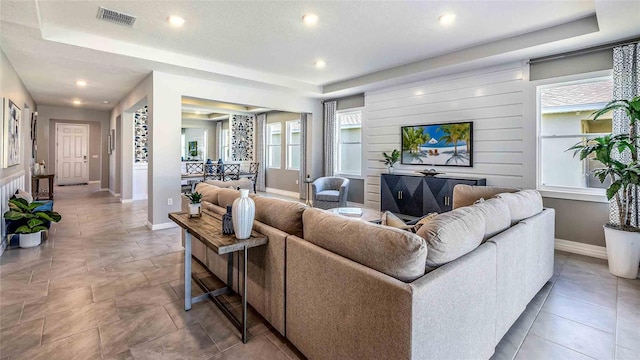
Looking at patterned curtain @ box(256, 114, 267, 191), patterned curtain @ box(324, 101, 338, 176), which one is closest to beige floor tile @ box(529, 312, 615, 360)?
patterned curtain @ box(324, 101, 338, 176)

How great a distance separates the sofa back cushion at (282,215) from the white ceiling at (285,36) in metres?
2.13

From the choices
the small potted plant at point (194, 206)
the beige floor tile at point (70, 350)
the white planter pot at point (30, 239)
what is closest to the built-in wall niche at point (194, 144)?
the white planter pot at point (30, 239)

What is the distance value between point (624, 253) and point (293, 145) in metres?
7.34

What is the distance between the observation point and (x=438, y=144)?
5.35 metres

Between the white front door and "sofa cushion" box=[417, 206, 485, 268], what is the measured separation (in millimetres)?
12875

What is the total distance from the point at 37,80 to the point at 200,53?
3.68 metres

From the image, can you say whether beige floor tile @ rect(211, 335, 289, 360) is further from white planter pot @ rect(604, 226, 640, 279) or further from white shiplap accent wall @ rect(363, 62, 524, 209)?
white shiplap accent wall @ rect(363, 62, 524, 209)

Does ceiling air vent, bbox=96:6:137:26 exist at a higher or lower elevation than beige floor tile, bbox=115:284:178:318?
higher

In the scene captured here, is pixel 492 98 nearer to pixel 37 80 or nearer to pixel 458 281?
pixel 458 281

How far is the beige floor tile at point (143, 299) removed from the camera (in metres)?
2.44

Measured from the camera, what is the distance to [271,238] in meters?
2.06

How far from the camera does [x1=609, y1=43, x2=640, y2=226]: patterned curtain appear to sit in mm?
3447

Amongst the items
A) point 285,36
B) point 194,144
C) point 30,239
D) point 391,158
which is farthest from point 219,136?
point 285,36

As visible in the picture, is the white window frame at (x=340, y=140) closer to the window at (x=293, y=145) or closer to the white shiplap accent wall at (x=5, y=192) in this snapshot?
the window at (x=293, y=145)
